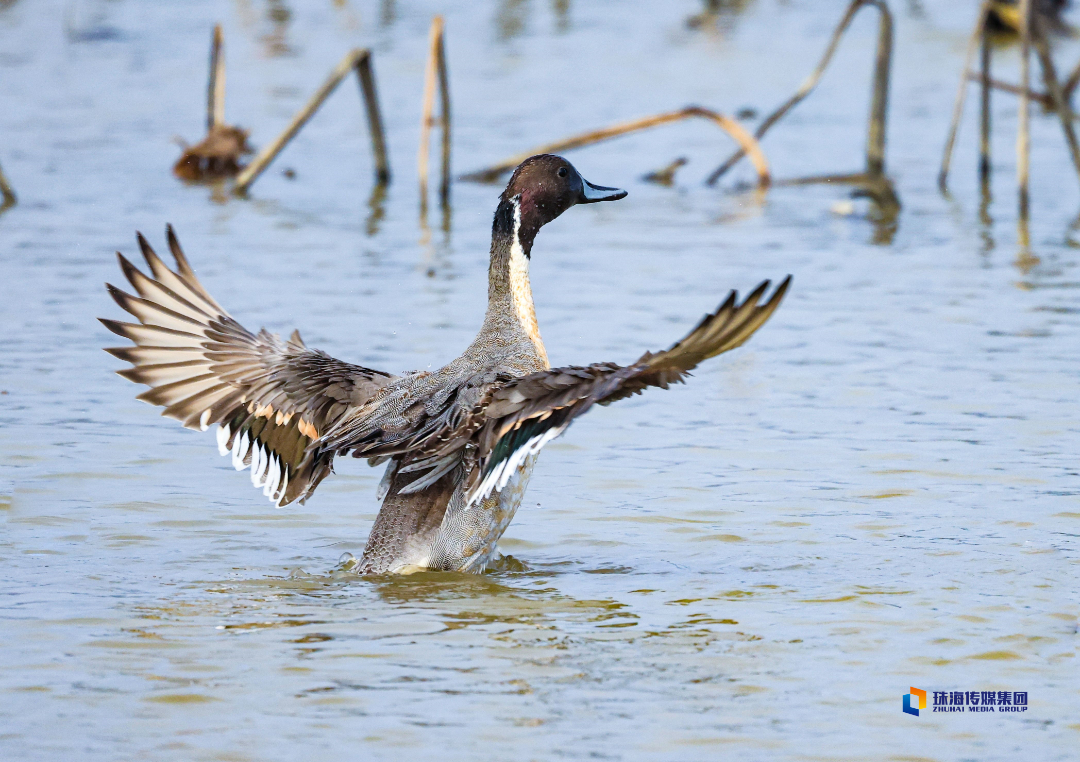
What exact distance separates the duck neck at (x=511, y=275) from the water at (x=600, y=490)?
946mm

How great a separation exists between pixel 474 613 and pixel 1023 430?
11.4 feet

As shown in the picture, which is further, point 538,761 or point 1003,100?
point 1003,100

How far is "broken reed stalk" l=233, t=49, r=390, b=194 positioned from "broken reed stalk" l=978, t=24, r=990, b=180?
5076 millimetres

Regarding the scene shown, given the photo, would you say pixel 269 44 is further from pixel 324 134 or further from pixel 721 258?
pixel 721 258

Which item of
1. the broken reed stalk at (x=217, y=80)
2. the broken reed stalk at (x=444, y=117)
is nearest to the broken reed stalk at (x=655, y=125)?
the broken reed stalk at (x=444, y=117)

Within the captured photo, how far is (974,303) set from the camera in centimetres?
1073

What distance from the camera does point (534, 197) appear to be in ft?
23.5

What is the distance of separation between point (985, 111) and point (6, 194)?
822 centimetres

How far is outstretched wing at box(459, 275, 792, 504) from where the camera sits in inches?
199

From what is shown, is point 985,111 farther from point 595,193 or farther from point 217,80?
point 595,193

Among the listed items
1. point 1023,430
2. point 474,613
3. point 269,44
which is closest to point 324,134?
point 269,44

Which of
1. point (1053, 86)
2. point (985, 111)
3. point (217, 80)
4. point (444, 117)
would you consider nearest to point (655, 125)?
point (444, 117)

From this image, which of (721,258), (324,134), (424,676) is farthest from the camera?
(324,134)

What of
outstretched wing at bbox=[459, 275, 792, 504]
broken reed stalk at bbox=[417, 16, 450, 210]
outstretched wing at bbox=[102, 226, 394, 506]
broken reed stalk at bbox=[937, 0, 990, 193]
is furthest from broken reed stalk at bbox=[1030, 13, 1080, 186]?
outstretched wing at bbox=[459, 275, 792, 504]
